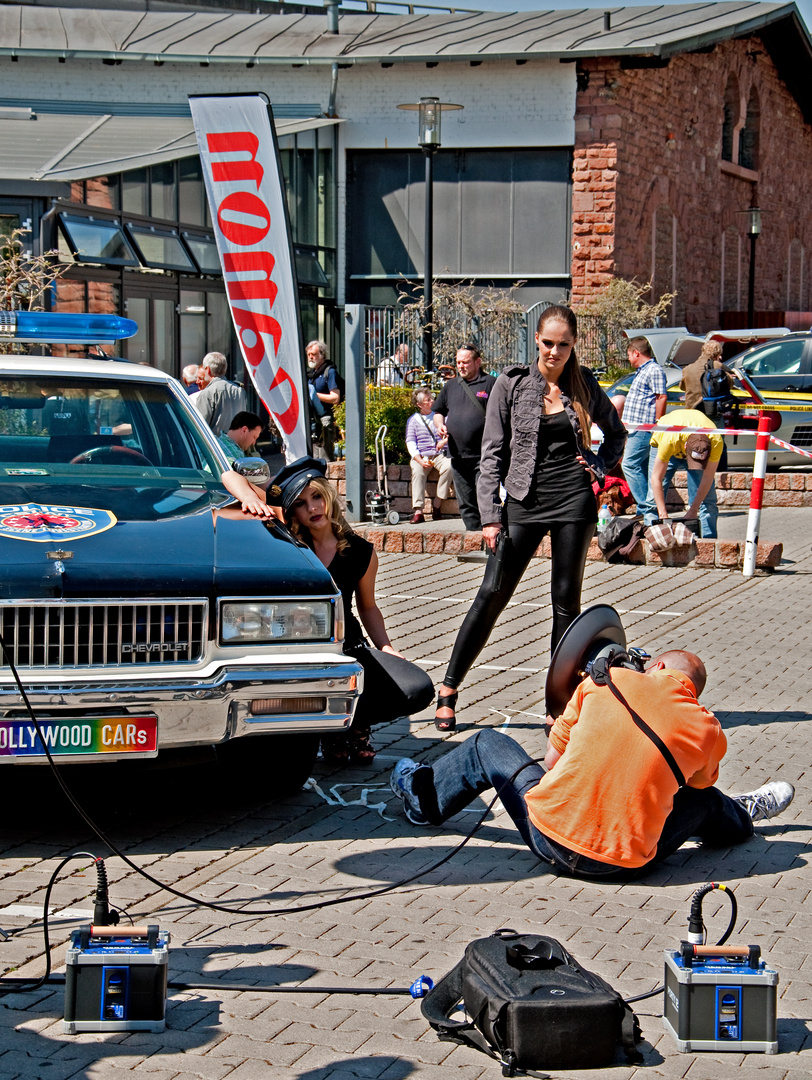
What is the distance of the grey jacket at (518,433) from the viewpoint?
6742 millimetres

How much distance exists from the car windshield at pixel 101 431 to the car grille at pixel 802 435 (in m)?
13.7

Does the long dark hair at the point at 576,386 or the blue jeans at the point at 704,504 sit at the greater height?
the long dark hair at the point at 576,386

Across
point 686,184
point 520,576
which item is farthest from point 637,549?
point 686,184

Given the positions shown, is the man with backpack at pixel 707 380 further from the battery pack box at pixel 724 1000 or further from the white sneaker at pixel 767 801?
the battery pack box at pixel 724 1000

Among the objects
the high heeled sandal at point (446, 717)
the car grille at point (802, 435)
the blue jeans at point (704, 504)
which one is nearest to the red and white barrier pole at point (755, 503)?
the blue jeans at point (704, 504)

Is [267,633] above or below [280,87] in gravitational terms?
below

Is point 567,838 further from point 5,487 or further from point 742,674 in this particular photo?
point 742,674

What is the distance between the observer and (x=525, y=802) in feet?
16.2

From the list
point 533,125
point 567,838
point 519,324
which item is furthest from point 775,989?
point 533,125

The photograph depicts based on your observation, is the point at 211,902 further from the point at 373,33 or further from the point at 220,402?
the point at 373,33

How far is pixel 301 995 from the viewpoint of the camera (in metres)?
4.02

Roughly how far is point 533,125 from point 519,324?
7.41m

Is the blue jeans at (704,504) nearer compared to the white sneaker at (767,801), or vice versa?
the white sneaker at (767,801)

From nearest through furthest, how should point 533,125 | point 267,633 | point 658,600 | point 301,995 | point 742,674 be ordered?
1. point 301,995
2. point 267,633
3. point 742,674
4. point 658,600
5. point 533,125
